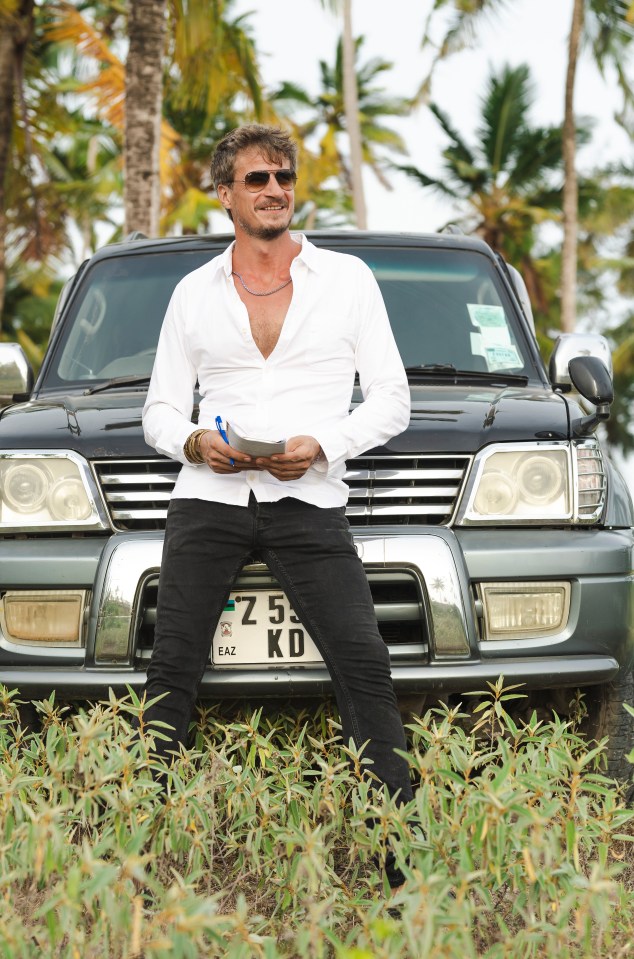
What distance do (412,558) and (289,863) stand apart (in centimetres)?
91

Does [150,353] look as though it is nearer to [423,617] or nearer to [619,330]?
[423,617]

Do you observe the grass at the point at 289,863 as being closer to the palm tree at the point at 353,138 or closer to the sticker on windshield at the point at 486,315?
the sticker on windshield at the point at 486,315

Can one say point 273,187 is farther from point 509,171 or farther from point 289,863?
point 509,171

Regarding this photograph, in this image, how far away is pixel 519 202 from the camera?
28391 millimetres

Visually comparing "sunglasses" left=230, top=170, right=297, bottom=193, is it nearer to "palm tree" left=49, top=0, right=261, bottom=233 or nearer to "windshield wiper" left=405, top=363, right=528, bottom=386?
"windshield wiper" left=405, top=363, right=528, bottom=386

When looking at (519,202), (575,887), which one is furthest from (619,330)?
(575,887)

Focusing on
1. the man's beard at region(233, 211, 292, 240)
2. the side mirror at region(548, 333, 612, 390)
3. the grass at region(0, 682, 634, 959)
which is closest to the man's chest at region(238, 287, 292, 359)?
the man's beard at region(233, 211, 292, 240)

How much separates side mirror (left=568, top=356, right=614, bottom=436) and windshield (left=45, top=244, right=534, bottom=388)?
0.71m

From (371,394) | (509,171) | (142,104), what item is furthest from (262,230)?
(509,171)

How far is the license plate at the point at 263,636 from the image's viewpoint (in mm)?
3395

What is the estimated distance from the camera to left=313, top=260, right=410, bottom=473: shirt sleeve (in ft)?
10.6

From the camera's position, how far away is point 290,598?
10.7ft

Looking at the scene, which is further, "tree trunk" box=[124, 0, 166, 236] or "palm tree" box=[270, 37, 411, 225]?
"palm tree" box=[270, 37, 411, 225]

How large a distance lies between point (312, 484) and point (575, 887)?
128 centimetres
